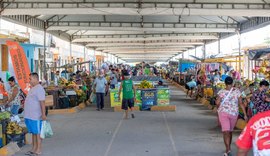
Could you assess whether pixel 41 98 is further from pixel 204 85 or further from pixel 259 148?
pixel 204 85

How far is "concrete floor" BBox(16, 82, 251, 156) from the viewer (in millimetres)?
9500

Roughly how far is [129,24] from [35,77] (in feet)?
80.9

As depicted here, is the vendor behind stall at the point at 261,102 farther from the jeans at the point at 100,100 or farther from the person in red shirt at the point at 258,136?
the jeans at the point at 100,100

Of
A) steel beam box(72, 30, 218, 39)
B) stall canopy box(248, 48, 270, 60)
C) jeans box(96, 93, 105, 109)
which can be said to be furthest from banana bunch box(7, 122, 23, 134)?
steel beam box(72, 30, 218, 39)

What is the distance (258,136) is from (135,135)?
8.41m

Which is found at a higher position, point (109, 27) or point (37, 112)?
point (109, 27)

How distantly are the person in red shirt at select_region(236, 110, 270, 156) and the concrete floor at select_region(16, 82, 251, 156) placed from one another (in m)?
5.77

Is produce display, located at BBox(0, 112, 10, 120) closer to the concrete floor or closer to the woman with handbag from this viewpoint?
the concrete floor

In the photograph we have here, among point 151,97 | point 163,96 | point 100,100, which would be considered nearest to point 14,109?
point 100,100

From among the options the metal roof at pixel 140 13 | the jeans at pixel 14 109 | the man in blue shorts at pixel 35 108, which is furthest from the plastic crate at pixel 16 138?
the metal roof at pixel 140 13

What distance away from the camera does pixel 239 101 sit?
856 cm

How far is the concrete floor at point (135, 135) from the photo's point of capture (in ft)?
31.2

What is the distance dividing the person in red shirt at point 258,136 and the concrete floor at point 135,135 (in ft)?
18.9

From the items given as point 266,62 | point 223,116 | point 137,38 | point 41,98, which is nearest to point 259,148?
point 223,116
